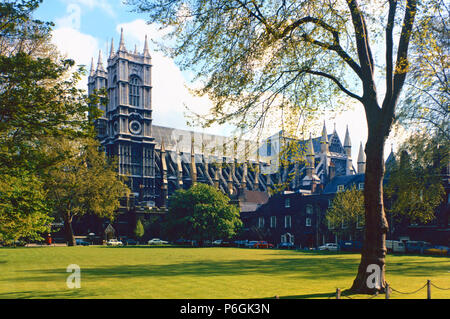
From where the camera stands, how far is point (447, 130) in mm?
29516

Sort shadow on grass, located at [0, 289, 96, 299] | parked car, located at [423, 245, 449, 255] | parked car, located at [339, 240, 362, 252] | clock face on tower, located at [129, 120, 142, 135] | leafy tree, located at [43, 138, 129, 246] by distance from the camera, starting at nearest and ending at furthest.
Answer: shadow on grass, located at [0, 289, 96, 299], parked car, located at [423, 245, 449, 255], parked car, located at [339, 240, 362, 252], leafy tree, located at [43, 138, 129, 246], clock face on tower, located at [129, 120, 142, 135]

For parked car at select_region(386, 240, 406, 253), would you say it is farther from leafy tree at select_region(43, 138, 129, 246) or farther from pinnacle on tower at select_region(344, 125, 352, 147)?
pinnacle on tower at select_region(344, 125, 352, 147)

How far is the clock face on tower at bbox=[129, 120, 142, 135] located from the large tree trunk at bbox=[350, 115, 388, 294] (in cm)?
9254

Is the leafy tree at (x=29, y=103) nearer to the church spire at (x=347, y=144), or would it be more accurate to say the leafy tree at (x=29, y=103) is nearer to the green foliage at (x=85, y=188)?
the green foliage at (x=85, y=188)

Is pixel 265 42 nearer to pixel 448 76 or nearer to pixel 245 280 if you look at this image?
pixel 245 280

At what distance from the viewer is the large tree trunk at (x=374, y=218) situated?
584 inches

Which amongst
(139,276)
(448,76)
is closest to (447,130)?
(448,76)

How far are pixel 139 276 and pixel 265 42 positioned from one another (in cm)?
1114

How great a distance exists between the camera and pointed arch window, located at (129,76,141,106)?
348 ft

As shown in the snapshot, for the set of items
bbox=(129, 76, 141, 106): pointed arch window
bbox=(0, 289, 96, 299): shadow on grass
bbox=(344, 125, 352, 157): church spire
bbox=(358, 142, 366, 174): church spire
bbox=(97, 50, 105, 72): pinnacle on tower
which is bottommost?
bbox=(0, 289, 96, 299): shadow on grass

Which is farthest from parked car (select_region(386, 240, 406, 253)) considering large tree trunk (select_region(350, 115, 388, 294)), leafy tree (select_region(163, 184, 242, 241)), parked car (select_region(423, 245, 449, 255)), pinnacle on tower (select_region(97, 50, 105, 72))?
pinnacle on tower (select_region(97, 50, 105, 72))

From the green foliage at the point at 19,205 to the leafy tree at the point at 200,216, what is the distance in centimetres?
3448

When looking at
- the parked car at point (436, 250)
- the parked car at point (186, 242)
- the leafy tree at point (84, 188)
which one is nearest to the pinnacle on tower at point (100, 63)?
the parked car at point (186, 242)

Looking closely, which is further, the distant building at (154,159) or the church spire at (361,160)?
the church spire at (361,160)
